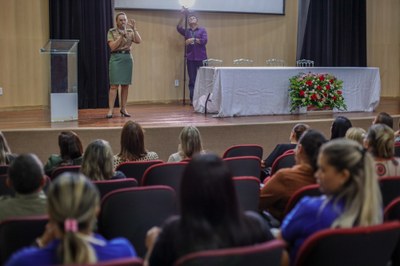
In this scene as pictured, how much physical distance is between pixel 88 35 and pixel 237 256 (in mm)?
7892

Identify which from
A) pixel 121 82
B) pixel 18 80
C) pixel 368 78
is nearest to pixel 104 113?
pixel 121 82

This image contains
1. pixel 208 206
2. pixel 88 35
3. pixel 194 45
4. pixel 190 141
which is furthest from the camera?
pixel 194 45

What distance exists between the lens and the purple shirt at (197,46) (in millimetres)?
9797

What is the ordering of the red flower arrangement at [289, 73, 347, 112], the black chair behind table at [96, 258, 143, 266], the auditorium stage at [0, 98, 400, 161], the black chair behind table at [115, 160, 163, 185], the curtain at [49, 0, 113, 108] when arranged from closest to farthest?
the black chair behind table at [96, 258, 143, 266], the black chair behind table at [115, 160, 163, 185], the auditorium stage at [0, 98, 400, 161], the red flower arrangement at [289, 73, 347, 112], the curtain at [49, 0, 113, 108]

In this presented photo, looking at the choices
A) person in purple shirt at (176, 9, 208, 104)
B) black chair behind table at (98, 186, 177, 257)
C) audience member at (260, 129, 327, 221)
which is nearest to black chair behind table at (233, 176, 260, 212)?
audience member at (260, 129, 327, 221)

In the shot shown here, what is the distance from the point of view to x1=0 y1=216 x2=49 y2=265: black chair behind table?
230cm

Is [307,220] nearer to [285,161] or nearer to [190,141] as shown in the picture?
[285,161]

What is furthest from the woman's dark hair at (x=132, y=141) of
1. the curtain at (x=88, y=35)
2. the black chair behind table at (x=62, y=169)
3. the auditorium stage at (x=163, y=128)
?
the curtain at (x=88, y=35)

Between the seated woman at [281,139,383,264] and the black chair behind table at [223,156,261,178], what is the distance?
1805mm

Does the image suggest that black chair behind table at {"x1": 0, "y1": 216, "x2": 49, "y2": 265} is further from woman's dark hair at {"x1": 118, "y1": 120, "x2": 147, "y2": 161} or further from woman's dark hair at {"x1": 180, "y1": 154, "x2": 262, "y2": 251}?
woman's dark hair at {"x1": 118, "y1": 120, "x2": 147, "y2": 161}

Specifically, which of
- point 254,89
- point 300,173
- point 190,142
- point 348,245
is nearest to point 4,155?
point 190,142

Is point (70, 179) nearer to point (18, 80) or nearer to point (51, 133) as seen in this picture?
point (51, 133)

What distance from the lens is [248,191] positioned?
3.23 m

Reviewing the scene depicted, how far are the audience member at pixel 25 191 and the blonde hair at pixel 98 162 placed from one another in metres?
0.74
